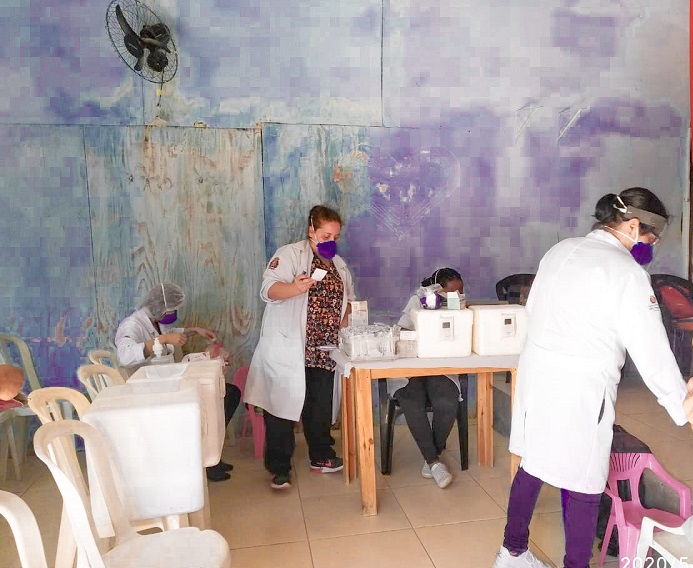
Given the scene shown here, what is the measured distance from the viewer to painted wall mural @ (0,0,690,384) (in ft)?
11.4

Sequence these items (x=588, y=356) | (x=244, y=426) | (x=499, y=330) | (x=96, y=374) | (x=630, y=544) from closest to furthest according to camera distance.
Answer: (x=588, y=356) → (x=630, y=544) → (x=96, y=374) → (x=499, y=330) → (x=244, y=426)

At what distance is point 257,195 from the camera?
3709mm

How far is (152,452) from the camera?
174cm

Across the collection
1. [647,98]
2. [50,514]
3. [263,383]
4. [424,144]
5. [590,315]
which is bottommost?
[50,514]

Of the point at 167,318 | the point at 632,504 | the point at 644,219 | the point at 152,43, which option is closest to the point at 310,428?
the point at 167,318

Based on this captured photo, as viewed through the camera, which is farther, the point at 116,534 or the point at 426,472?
the point at 426,472

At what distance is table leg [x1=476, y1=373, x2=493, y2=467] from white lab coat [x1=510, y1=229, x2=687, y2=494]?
1.26 m

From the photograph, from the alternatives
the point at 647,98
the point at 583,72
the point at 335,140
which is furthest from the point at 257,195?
the point at 647,98

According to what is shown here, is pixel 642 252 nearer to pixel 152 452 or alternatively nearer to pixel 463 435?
pixel 463 435

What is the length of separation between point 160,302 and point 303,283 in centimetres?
90

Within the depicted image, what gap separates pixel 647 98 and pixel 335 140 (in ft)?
7.76

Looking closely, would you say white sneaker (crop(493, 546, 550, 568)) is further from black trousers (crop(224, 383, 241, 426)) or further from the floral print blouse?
black trousers (crop(224, 383, 241, 426))

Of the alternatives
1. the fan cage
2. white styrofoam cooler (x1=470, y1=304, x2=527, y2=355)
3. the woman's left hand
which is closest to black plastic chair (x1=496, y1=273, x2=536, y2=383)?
white styrofoam cooler (x1=470, y1=304, x2=527, y2=355)

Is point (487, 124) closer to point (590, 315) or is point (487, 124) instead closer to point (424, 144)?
point (424, 144)
